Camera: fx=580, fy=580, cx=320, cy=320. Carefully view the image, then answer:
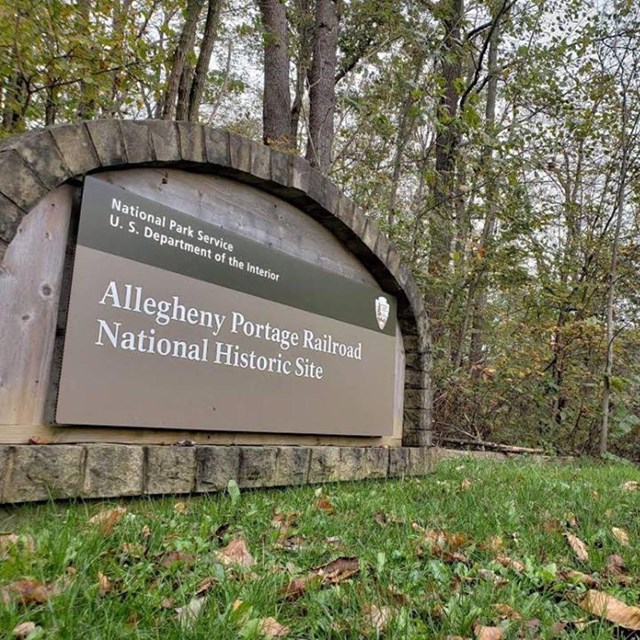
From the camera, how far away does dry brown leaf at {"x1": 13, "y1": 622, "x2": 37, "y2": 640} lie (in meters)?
1.28

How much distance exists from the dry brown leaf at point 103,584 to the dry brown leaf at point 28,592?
108 millimetres

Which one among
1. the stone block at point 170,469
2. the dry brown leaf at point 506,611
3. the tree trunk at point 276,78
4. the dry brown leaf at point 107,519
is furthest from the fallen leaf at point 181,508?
Result: the tree trunk at point 276,78

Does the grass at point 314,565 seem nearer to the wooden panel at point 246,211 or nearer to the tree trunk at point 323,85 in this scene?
the wooden panel at point 246,211

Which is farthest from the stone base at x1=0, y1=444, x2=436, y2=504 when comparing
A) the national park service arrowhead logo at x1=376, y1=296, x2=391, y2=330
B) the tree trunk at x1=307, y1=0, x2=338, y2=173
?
the tree trunk at x1=307, y1=0, x2=338, y2=173

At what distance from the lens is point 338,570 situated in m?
1.95

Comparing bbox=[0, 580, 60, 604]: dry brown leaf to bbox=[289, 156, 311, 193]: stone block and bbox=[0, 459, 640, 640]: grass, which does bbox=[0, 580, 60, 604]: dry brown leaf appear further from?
bbox=[289, 156, 311, 193]: stone block

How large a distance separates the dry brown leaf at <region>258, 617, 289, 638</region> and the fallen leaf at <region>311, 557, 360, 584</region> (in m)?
0.37

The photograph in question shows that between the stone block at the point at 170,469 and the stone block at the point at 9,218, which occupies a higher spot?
the stone block at the point at 9,218

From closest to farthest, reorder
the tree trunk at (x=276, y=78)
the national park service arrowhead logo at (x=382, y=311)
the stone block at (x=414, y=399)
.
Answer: the national park service arrowhead logo at (x=382, y=311) → the stone block at (x=414, y=399) → the tree trunk at (x=276, y=78)

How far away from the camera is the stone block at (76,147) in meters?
2.55

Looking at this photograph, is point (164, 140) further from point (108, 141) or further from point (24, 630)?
point (24, 630)

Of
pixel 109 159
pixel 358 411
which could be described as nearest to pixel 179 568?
pixel 109 159

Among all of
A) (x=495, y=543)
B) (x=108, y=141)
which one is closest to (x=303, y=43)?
(x=108, y=141)

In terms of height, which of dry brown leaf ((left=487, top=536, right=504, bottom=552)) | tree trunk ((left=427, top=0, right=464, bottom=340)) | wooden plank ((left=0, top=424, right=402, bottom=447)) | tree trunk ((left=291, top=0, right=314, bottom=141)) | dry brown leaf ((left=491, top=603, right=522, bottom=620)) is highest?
tree trunk ((left=291, top=0, right=314, bottom=141))
